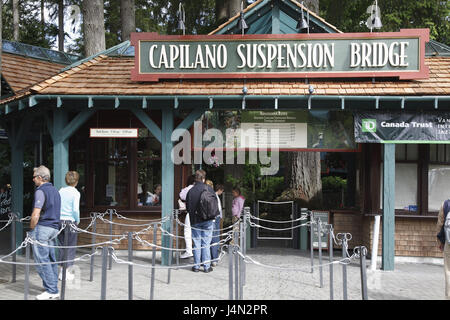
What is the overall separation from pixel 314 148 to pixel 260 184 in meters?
12.0

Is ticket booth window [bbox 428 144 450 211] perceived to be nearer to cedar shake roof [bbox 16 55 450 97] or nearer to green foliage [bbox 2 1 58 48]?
cedar shake roof [bbox 16 55 450 97]

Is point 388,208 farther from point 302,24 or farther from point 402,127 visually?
point 302,24

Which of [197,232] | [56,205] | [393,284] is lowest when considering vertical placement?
[393,284]

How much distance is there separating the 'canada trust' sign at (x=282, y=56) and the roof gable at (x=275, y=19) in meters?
1.31

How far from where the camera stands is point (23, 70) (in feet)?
51.3

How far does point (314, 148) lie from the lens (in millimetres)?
11945

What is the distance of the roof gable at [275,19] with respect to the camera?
1241cm

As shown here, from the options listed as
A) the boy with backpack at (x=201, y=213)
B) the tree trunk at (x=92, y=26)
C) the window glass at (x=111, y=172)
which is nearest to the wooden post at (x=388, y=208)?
the boy with backpack at (x=201, y=213)

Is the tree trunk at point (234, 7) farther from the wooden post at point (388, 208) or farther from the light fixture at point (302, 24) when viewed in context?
the wooden post at point (388, 208)

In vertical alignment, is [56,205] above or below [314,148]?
below

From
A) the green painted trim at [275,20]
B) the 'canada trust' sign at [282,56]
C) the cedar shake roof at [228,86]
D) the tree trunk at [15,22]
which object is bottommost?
the cedar shake roof at [228,86]

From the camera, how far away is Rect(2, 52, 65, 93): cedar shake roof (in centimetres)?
1486

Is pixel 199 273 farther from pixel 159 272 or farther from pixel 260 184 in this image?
pixel 260 184
